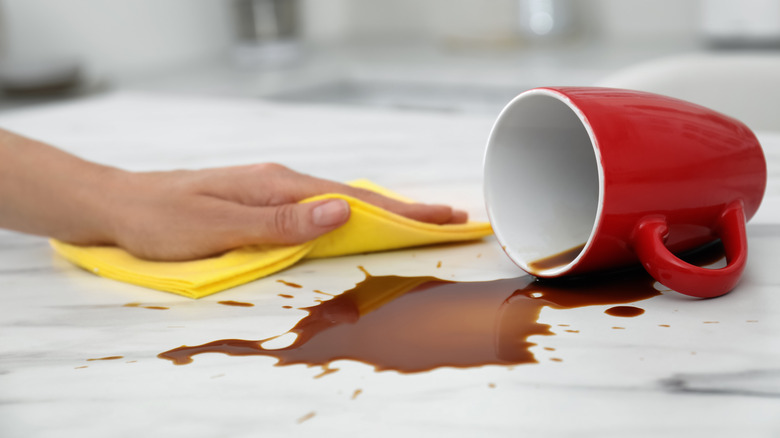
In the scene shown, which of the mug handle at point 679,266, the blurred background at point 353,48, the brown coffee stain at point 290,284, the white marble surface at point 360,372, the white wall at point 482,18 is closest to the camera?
the white marble surface at point 360,372

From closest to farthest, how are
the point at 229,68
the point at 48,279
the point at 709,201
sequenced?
1. the point at 709,201
2. the point at 48,279
3. the point at 229,68

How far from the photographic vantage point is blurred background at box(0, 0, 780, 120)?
6.31ft

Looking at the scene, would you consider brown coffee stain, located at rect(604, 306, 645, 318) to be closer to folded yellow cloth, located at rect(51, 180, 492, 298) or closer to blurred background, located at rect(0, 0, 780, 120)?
folded yellow cloth, located at rect(51, 180, 492, 298)

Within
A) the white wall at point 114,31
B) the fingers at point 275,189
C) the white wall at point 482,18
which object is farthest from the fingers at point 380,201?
the white wall at point 482,18

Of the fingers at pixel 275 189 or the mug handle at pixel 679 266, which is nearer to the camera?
the mug handle at pixel 679 266

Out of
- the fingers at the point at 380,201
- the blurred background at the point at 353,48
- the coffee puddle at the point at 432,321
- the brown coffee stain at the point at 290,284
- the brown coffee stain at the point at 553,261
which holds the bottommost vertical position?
the coffee puddle at the point at 432,321

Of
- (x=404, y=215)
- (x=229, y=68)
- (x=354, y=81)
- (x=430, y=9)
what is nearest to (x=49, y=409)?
(x=404, y=215)

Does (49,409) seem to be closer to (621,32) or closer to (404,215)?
(404,215)

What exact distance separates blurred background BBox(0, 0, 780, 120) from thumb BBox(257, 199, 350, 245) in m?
1.20

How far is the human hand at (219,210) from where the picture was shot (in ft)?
2.27

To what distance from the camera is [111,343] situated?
0.58 metres

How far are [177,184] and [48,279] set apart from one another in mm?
134

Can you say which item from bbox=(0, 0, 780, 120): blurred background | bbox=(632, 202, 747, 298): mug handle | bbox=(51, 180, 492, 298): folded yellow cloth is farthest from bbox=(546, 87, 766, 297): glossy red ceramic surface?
bbox=(0, 0, 780, 120): blurred background

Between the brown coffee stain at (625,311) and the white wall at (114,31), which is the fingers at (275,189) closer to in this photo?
the brown coffee stain at (625,311)
